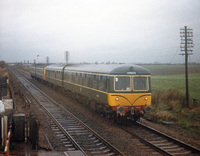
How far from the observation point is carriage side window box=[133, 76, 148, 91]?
13.0 m

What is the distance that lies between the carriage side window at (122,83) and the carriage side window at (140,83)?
333 millimetres

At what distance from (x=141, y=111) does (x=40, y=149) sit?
19.8 feet

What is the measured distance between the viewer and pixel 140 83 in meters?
13.1

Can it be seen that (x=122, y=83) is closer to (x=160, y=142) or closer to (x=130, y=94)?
(x=130, y=94)

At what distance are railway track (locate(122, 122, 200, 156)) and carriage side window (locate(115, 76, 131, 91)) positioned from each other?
203 centimetres

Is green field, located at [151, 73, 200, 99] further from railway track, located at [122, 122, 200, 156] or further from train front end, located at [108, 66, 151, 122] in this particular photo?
railway track, located at [122, 122, 200, 156]

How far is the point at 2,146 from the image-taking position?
8547 millimetres

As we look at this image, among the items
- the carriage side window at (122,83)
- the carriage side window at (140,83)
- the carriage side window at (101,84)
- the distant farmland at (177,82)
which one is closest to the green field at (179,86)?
the distant farmland at (177,82)

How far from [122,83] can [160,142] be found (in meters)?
3.78

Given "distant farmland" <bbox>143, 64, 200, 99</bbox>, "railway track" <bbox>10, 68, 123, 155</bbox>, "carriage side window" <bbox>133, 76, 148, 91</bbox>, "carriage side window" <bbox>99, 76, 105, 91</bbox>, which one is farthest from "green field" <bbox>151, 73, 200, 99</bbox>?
"railway track" <bbox>10, 68, 123, 155</bbox>

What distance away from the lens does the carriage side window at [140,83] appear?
12969 mm

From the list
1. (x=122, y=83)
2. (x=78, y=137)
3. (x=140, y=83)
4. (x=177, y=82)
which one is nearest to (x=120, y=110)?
(x=122, y=83)

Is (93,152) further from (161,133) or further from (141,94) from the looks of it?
(141,94)

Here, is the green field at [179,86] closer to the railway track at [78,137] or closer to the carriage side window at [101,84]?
the carriage side window at [101,84]
